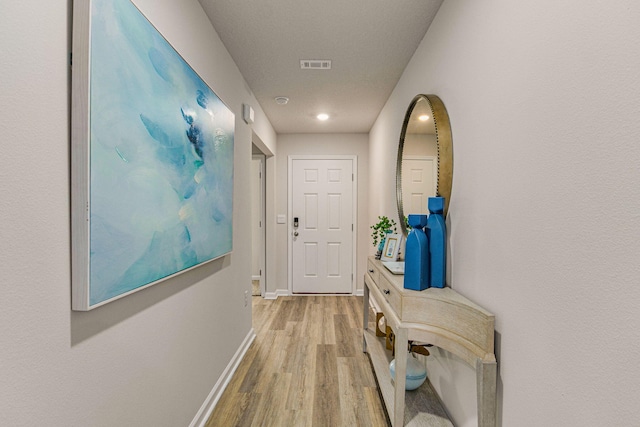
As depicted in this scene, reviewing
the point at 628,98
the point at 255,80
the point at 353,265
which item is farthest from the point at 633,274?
the point at 353,265

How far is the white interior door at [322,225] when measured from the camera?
4.96 m

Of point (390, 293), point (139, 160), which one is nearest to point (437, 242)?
point (390, 293)

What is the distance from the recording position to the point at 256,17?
78.7 inches

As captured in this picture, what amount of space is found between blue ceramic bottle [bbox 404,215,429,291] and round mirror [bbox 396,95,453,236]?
238mm

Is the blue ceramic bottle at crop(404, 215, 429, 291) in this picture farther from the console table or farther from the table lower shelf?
the table lower shelf

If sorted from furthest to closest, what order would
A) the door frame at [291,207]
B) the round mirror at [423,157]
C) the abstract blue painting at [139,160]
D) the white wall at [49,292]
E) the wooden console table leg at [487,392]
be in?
the door frame at [291,207]
the round mirror at [423,157]
the wooden console table leg at [487,392]
the abstract blue painting at [139,160]
the white wall at [49,292]

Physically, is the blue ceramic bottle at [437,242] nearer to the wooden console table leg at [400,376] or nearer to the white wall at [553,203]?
the white wall at [553,203]

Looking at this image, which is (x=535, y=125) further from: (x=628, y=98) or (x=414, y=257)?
(x=414, y=257)

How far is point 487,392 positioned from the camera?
1249mm

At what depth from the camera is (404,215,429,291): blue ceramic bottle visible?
1.68 meters

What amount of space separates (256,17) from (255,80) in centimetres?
98

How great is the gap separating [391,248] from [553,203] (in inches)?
64.2

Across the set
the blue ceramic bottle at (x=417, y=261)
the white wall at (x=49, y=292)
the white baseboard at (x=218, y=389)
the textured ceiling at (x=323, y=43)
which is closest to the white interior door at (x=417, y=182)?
the blue ceramic bottle at (x=417, y=261)

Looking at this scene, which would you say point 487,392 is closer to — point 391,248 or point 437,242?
point 437,242
